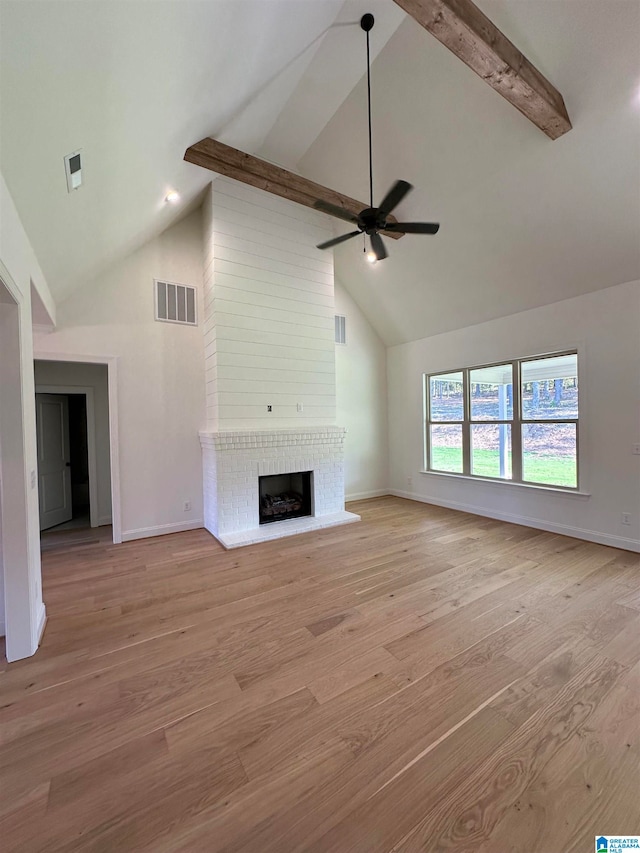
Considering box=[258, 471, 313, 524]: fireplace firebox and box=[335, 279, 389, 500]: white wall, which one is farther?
box=[335, 279, 389, 500]: white wall

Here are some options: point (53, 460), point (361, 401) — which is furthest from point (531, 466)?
point (53, 460)

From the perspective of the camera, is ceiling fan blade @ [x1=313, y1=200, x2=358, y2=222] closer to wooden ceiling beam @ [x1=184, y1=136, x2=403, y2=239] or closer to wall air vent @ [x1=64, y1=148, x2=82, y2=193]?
wooden ceiling beam @ [x1=184, y1=136, x2=403, y2=239]

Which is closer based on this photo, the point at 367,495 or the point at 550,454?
the point at 550,454

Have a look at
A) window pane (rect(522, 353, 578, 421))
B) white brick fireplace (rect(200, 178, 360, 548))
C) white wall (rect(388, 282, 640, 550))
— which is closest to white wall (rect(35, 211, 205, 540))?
white brick fireplace (rect(200, 178, 360, 548))

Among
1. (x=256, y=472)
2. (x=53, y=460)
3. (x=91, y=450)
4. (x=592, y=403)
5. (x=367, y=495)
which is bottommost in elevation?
(x=367, y=495)

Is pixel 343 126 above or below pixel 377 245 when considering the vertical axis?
above

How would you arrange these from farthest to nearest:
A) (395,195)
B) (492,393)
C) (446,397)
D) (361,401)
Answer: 1. (361,401)
2. (446,397)
3. (492,393)
4. (395,195)

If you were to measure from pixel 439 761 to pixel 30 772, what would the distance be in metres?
1.74

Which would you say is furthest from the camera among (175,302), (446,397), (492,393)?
(446,397)

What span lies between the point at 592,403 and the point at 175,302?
17.5ft

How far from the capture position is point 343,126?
397 centimetres

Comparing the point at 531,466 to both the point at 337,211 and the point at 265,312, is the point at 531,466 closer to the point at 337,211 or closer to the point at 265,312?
the point at 337,211

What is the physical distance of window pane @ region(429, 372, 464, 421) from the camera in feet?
18.1

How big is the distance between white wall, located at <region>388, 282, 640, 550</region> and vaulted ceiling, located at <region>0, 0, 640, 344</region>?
0.26 metres
